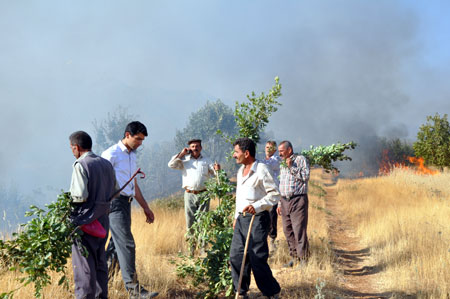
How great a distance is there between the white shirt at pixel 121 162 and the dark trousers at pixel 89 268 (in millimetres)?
1145

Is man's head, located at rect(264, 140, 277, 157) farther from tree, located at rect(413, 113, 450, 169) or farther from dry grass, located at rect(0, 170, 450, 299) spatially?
tree, located at rect(413, 113, 450, 169)

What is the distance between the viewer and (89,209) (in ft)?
A: 11.0

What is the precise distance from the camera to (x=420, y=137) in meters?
22.5

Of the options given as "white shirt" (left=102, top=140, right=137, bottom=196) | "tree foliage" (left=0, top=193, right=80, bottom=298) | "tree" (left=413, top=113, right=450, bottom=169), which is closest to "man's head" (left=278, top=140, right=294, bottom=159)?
"white shirt" (left=102, top=140, right=137, bottom=196)

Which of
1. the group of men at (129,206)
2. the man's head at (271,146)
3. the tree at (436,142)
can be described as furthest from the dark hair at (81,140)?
the tree at (436,142)

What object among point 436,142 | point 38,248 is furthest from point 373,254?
point 436,142

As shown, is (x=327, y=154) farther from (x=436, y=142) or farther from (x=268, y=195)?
(x=436, y=142)

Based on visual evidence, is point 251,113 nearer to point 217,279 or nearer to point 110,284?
point 217,279

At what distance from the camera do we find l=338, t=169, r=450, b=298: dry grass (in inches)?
207

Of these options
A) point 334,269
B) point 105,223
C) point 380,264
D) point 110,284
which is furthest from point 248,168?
point 380,264

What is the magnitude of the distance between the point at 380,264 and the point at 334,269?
3.50 ft

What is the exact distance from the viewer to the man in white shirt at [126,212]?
4352 mm

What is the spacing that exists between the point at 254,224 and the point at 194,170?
2623mm

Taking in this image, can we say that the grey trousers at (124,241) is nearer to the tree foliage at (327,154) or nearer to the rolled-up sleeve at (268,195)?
the rolled-up sleeve at (268,195)
